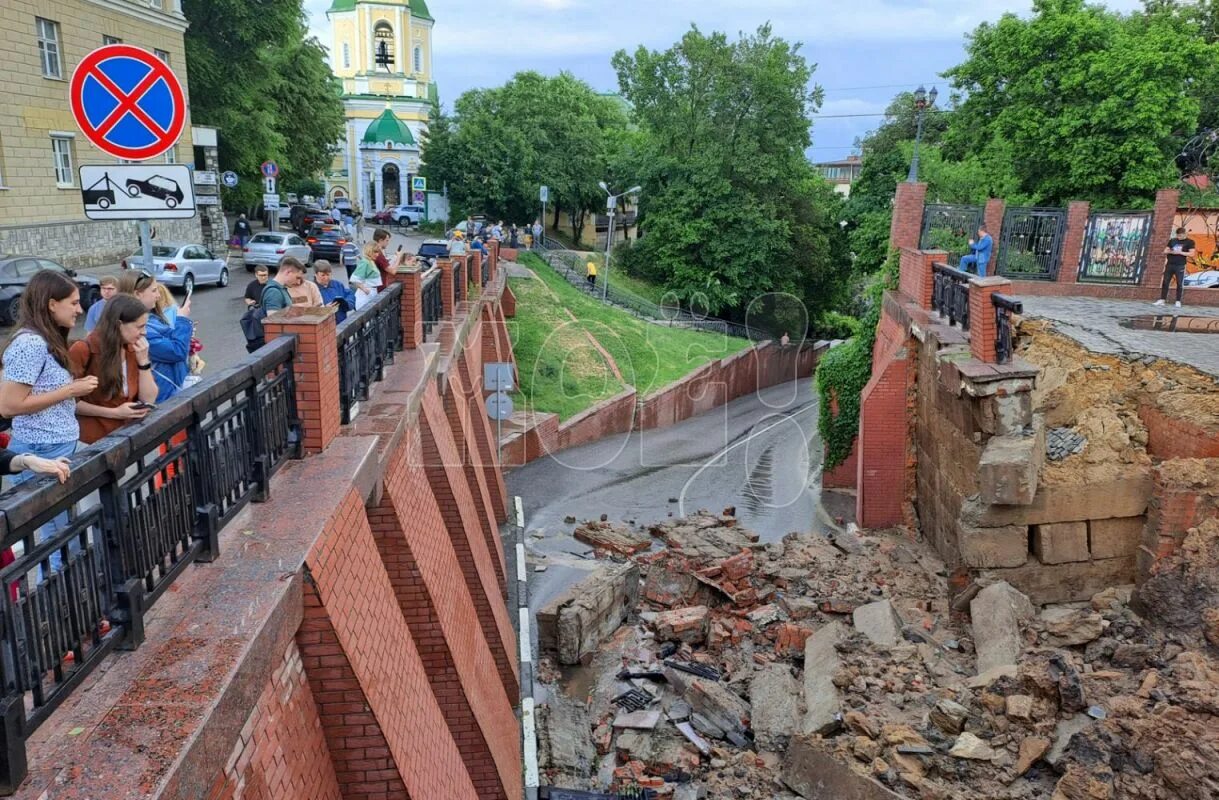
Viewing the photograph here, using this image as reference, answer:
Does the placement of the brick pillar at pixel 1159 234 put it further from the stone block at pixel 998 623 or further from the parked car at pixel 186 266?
the parked car at pixel 186 266

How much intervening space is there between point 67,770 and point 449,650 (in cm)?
421

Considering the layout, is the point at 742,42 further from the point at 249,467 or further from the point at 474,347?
the point at 249,467

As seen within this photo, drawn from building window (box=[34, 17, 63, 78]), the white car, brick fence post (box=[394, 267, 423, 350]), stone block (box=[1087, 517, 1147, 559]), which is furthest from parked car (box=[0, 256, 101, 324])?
the white car

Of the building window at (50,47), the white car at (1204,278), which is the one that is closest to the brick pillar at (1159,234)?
the white car at (1204,278)

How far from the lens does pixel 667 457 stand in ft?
78.3

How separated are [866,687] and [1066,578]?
302 cm

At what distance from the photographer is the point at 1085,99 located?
77.6 feet

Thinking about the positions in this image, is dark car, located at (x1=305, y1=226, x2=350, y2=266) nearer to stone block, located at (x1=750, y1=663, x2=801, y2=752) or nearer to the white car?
stone block, located at (x1=750, y1=663, x2=801, y2=752)

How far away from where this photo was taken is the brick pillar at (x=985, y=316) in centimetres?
1057

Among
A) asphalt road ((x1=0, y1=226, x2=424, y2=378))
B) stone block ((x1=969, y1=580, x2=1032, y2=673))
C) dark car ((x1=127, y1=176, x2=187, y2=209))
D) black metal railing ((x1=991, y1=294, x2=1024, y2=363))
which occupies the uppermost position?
dark car ((x1=127, y1=176, x2=187, y2=209))

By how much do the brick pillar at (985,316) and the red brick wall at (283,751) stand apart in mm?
9111

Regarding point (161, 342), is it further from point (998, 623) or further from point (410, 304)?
point (998, 623)

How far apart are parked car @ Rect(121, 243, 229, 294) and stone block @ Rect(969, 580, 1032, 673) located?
19.4m

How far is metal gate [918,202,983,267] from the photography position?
17.2 metres
